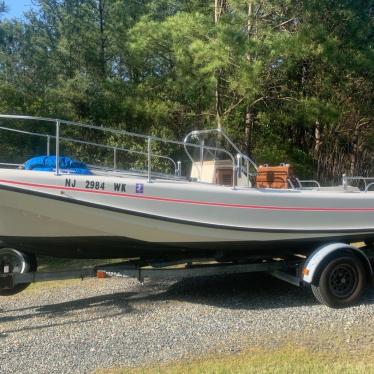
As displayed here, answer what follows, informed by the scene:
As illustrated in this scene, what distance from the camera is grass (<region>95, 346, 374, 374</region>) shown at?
4473 mm

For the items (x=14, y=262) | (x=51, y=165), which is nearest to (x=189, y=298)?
(x=14, y=262)

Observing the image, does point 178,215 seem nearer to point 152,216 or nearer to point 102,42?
point 152,216

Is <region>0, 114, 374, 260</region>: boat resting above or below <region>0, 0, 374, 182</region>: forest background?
below

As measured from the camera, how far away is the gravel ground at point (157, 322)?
5.09 metres

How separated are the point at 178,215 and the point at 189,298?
5.01 ft

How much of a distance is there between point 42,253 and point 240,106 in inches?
358

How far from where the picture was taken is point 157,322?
6.09 meters

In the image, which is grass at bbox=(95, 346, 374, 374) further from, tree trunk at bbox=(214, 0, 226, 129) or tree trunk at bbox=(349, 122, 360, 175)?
tree trunk at bbox=(349, 122, 360, 175)

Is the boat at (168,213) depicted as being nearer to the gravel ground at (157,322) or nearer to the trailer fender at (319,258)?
the trailer fender at (319,258)

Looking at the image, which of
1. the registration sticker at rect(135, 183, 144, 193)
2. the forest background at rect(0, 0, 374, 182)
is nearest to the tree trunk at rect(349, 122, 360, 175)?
the forest background at rect(0, 0, 374, 182)

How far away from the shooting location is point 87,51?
56.8ft

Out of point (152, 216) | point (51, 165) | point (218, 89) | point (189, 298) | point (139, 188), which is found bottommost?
point (189, 298)

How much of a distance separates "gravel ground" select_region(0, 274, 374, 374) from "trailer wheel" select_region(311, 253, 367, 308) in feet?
0.53

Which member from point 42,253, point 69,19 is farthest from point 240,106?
point 42,253
